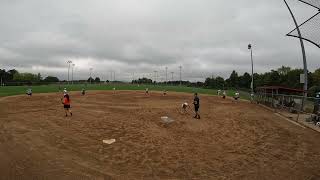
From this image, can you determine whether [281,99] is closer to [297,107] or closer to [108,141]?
[297,107]

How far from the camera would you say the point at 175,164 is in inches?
536

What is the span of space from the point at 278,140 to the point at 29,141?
37.8ft

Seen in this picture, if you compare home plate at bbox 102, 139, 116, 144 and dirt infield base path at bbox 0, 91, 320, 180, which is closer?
dirt infield base path at bbox 0, 91, 320, 180

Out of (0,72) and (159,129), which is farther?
(0,72)

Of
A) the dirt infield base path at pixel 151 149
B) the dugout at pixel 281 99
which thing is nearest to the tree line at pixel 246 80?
the dugout at pixel 281 99

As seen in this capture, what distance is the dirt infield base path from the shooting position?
1230 cm

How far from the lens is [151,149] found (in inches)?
616

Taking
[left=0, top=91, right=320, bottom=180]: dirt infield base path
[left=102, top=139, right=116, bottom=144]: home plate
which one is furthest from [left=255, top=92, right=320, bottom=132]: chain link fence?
[left=102, top=139, right=116, bottom=144]: home plate

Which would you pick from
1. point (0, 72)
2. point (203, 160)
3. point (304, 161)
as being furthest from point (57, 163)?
point (0, 72)

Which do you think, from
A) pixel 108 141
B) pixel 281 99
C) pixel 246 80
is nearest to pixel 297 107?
pixel 281 99

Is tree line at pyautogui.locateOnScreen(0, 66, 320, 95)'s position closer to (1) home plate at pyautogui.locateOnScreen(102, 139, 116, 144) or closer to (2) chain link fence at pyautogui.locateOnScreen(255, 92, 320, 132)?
(2) chain link fence at pyautogui.locateOnScreen(255, 92, 320, 132)

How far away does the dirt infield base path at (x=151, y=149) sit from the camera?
12.3 m

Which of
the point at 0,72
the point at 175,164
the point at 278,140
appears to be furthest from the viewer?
the point at 0,72

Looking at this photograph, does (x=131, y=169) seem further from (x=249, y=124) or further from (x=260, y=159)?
(x=249, y=124)
